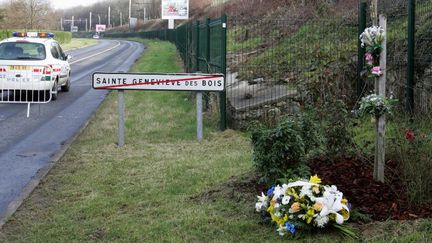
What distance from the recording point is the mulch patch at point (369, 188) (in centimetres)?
524

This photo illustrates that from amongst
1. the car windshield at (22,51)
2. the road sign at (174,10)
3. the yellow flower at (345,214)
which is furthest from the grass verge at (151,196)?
the road sign at (174,10)

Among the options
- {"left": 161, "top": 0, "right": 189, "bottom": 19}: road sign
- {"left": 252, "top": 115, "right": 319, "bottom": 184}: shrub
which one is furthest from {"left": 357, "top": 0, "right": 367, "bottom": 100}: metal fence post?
{"left": 161, "top": 0, "right": 189, "bottom": 19}: road sign

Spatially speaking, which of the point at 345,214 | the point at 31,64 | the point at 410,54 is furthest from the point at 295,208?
the point at 31,64

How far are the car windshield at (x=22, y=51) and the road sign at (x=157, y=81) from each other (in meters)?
7.63

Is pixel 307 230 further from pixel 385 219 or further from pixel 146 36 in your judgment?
pixel 146 36

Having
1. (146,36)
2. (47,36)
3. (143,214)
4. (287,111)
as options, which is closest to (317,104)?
(287,111)

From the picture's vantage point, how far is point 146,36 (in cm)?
8850

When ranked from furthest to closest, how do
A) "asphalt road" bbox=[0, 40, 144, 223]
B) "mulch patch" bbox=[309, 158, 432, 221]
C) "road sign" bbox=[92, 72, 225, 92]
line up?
"road sign" bbox=[92, 72, 225, 92] < "asphalt road" bbox=[0, 40, 144, 223] < "mulch patch" bbox=[309, 158, 432, 221]

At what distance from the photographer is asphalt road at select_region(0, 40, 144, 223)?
7414 millimetres

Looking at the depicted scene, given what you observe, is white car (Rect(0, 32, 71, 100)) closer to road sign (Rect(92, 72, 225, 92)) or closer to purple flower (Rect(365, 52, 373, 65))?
road sign (Rect(92, 72, 225, 92))

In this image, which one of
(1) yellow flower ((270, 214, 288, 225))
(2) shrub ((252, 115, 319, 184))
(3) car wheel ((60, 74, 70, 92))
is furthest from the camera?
(3) car wheel ((60, 74, 70, 92))

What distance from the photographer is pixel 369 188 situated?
5863 millimetres

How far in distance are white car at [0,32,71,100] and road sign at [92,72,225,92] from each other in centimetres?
614

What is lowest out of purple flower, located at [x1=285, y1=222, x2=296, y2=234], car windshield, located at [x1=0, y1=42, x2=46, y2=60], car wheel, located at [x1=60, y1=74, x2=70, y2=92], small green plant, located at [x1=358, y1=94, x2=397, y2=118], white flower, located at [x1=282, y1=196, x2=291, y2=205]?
purple flower, located at [x1=285, y1=222, x2=296, y2=234]
